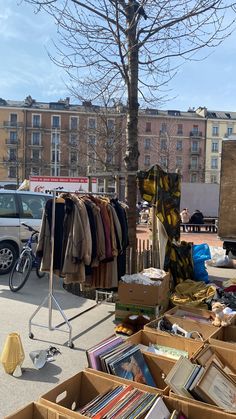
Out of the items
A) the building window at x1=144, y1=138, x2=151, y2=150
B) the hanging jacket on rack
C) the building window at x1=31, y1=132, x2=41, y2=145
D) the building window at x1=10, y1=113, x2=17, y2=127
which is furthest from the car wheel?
the building window at x1=10, y1=113, x2=17, y2=127

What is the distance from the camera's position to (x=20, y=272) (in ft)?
23.1

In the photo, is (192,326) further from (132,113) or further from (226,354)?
(132,113)

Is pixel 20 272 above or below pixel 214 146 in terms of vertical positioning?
below

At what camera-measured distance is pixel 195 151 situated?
70.9 meters

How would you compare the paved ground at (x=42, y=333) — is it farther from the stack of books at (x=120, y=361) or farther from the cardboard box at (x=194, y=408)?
the cardboard box at (x=194, y=408)

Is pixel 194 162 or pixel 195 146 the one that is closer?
pixel 195 146

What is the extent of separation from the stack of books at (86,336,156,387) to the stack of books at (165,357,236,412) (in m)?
0.42

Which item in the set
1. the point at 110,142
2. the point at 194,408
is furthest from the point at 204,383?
the point at 110,142

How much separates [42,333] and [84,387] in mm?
2115

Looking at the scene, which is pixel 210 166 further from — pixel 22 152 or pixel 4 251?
pixel 4 251

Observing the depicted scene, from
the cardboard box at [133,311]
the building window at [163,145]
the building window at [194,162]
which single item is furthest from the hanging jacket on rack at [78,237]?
the building window at [194,162]

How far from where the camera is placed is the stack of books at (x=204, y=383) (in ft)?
8.67

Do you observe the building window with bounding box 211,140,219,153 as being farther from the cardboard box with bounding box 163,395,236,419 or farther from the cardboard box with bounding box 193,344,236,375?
the cardboard box with bounding box 163,395,236,419

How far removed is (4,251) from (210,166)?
6668 centimetres
